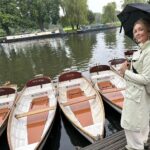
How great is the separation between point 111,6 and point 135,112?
198ft

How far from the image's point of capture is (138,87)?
2.94m

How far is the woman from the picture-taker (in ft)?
9.39

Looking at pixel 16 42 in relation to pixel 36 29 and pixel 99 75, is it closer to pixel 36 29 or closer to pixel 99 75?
pixel 36 29

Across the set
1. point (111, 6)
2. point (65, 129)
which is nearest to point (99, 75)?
point (65, 129)

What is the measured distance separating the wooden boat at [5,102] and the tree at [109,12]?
54.0 m

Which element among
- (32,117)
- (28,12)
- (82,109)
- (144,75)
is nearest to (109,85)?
(82,109)

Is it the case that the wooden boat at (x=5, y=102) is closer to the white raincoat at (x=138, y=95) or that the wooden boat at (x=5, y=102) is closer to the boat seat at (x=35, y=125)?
the boat seat at (x=35, y=125)

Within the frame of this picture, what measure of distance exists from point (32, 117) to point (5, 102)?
217 cm

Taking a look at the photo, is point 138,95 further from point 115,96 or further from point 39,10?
point 39,10

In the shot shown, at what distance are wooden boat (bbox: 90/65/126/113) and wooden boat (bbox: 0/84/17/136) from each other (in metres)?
3.81

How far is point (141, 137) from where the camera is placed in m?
3.41

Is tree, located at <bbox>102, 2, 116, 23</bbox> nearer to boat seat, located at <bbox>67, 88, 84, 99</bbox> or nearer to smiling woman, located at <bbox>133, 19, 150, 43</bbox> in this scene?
boat seat, located at <bbox>67, 88, 84, 99</bbox>

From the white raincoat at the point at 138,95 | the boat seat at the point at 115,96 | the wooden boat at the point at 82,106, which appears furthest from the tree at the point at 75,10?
the white raincoat at the point at 138,95

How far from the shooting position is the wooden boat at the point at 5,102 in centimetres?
795
